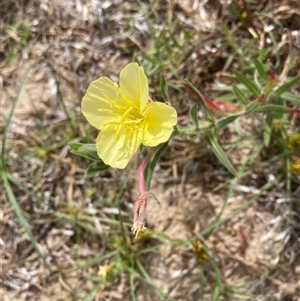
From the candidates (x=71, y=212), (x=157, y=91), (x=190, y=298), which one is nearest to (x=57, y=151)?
(x=71, y=212)

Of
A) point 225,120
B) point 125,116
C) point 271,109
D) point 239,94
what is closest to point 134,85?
point 125,116

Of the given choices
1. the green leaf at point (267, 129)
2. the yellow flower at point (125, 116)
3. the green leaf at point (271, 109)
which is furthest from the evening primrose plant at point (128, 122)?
the green leaf at point (267, 129)

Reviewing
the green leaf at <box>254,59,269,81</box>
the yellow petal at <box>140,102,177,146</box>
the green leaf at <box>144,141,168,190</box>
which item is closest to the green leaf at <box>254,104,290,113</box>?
the green leaf at <box>254,59,269,81</box>

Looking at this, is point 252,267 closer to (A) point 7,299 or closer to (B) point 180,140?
(B) point 180,140

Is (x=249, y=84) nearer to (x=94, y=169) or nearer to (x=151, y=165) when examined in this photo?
(x=151, y=165)

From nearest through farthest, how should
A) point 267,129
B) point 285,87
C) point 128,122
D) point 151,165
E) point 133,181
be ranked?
point 128,122, point 151,165, point 285,87, point 267,129, point 133,181

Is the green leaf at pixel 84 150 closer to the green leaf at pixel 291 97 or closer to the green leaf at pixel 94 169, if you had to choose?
the green leaf at pixel 94 169

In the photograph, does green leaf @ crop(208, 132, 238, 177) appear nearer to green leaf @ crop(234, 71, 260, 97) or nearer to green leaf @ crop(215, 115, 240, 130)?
Answer: green leaf @ crop(215, 115, 240, 130)
